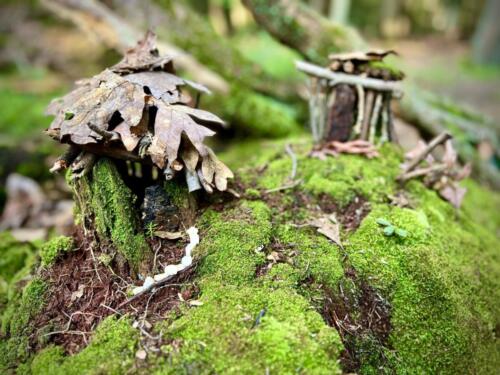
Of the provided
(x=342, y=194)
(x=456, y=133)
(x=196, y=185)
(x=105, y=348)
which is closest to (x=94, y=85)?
(x=196, y=185)

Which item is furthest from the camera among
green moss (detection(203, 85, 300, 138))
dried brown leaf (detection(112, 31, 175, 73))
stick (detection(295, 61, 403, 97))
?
green moss (detection(203, 85, 300, 138))

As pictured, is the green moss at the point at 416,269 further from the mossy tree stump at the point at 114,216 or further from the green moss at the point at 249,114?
the green moss at the point at 249,114

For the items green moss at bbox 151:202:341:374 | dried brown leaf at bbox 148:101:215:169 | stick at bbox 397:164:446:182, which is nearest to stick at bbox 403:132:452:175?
stick at bbox 397:164:446:182

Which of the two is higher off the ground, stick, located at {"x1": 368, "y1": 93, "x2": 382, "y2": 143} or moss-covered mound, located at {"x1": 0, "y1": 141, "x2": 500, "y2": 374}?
stick, located at {"x1": 368, "y1": 93, "x2": 382, "y2": 143}

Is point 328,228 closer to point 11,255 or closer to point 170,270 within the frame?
point 170,270

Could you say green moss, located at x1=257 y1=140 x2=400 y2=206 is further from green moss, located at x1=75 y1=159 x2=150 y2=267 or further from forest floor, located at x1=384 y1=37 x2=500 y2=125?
forest floor, located at x1=384 y1=37 x2=500 y2=125

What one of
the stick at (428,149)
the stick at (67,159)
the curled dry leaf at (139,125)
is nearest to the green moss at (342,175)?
the stick at (428,149)

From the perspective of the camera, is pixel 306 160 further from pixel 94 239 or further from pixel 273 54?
pixel 273 54
